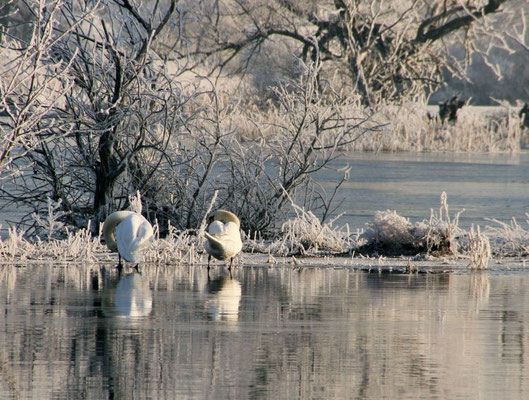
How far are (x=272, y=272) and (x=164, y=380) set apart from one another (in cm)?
607

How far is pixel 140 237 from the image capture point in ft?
41.7

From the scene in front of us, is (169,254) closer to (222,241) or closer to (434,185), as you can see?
(222,241)

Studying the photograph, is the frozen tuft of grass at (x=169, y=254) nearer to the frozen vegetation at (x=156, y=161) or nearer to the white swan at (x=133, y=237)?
the frozen vegetation at (x=156, y=161)

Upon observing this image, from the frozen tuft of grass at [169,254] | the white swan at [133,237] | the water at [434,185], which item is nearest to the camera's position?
the white swan at [133,237]

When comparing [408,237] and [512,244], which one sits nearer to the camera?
[408,237]

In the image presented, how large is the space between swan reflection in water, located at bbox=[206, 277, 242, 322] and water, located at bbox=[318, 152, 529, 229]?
7215 millimetres

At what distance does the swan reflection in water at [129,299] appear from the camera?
9773mm

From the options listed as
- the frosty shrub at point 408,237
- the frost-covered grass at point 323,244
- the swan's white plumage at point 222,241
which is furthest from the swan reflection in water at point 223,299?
the frosty shrub at point 408,237

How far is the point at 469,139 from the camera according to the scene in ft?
130

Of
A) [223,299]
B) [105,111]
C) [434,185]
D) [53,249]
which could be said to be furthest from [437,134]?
[223,299]

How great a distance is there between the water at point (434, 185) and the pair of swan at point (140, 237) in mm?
6060

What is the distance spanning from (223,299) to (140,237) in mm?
2286

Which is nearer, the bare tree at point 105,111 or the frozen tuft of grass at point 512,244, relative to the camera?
the bare tree at point 105,111

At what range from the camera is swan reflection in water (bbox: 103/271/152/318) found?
32.1 feet
